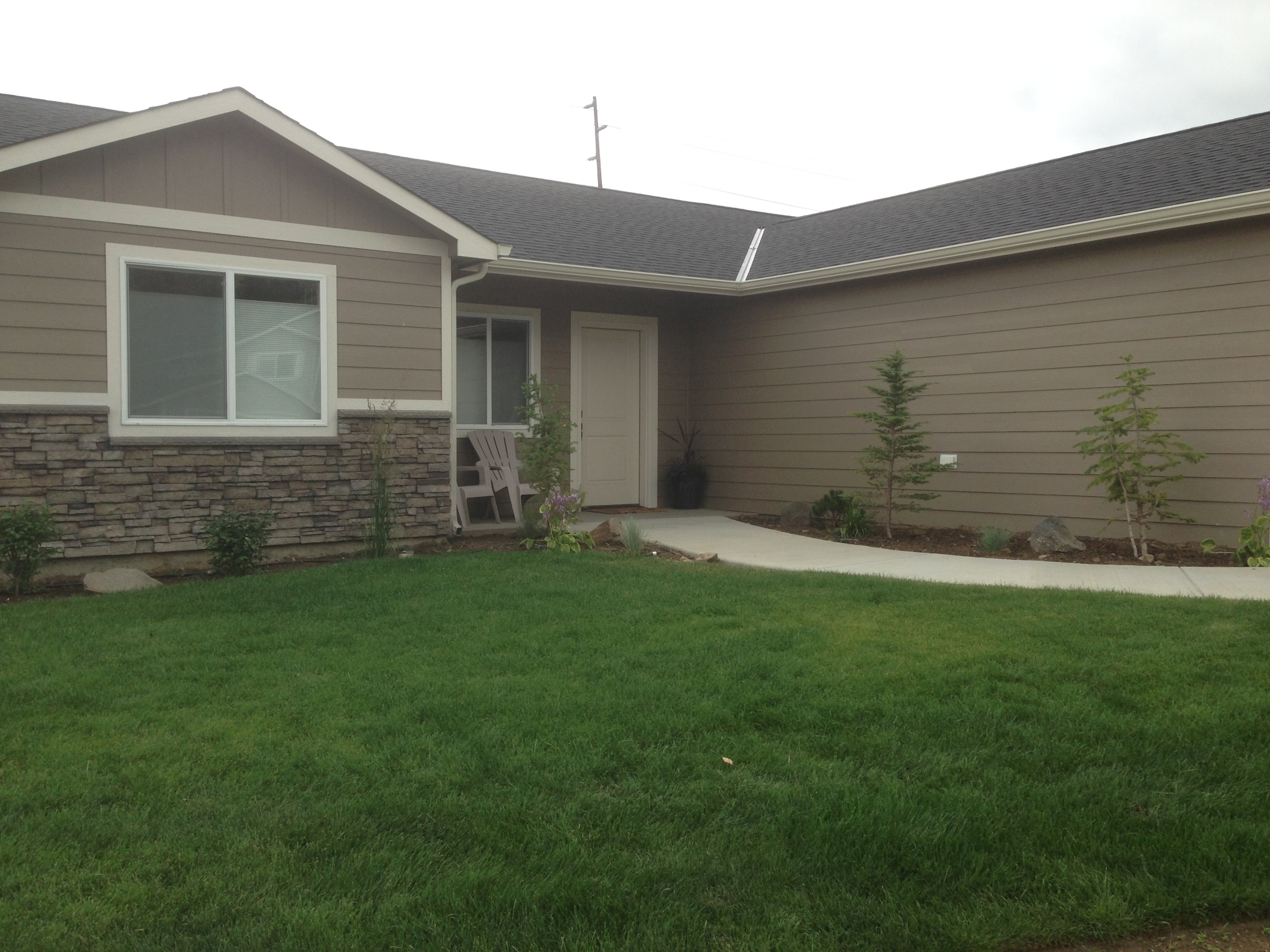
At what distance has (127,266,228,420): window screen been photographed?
23.1 feet

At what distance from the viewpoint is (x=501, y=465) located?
9766 mm

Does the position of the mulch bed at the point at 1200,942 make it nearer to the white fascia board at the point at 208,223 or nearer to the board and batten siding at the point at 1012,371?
the board and batten siding at the point at 1012,371

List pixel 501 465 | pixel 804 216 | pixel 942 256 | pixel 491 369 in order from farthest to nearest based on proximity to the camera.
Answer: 1. pixel 804 216
2. pixel 491 369
3. pixel 501 465
4. pixel 942 256

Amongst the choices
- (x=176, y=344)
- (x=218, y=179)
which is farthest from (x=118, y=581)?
(x=218, y=179)

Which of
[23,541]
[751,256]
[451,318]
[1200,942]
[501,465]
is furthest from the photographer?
[751,256]

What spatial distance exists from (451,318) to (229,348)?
1797mm

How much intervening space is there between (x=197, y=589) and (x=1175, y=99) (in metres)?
18.2

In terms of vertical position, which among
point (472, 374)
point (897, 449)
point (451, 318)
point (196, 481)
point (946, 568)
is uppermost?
point (451, 318)

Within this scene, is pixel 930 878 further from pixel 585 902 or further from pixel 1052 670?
pixel 1052 670

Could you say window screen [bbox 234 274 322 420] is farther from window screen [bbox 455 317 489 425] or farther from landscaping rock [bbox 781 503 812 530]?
landscaping rock [bbox 781 503 812 530]

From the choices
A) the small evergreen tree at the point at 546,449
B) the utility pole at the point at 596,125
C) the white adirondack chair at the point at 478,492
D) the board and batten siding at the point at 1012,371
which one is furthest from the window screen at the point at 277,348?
the utility pole at the point at 596,125

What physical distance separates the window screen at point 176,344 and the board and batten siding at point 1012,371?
5918mm

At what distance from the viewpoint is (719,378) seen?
38.7 feet

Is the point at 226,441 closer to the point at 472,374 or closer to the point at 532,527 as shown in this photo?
the point at 532,527
